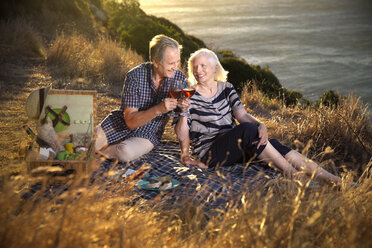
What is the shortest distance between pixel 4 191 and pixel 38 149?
1.87 metres

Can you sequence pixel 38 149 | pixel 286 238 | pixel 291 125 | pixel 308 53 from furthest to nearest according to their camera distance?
1. pixel 308 53
2. pixel 291 125
3. pixel 38 149
4. pixel 286 238

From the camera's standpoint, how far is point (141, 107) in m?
4.35

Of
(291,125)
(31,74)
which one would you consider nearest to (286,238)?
(291,125)

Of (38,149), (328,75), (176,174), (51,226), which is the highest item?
(51,226)

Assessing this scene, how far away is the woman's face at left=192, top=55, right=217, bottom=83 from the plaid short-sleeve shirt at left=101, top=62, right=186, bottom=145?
324 mm

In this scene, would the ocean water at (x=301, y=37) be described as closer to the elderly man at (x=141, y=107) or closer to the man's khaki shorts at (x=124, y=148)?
the elderly man at (x=141, y=107)

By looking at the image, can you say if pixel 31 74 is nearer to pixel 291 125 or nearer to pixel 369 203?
pixel 291 125

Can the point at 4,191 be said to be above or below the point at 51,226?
above

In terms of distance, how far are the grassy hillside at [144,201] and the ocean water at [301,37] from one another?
162 inches

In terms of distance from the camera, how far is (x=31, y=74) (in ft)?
26.5

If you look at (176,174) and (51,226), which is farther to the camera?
(176,174)

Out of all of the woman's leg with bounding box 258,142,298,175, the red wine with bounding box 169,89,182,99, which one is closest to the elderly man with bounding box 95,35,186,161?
the red wine with bounding box 169,89,182,99

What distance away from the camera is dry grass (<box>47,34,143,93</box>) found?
8008 mm

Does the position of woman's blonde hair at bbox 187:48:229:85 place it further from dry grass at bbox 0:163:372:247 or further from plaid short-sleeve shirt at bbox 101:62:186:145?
dry grass at bbox 0:163:372:247
